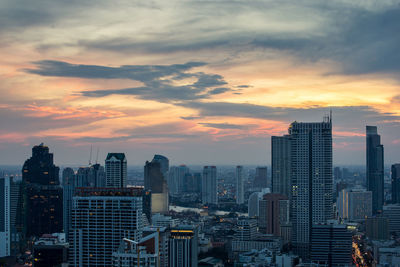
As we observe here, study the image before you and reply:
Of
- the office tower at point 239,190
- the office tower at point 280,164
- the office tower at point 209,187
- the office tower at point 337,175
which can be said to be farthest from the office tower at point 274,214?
the office tower at point 337,175

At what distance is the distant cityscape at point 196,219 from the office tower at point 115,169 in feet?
0.27

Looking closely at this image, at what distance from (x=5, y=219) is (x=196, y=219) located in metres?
23.2

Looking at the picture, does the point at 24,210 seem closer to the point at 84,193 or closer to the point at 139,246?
the point at 84,193

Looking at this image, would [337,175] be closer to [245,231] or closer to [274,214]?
[274,214]

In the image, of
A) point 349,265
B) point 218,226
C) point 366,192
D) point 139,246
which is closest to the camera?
point 139,246

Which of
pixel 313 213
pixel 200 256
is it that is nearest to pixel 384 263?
pixel 313 213

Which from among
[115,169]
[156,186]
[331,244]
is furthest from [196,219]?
[331,244]

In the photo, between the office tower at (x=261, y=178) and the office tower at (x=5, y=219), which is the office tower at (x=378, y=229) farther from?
the office tower at (x=261, y=178)

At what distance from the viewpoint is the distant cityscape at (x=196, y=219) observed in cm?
2400

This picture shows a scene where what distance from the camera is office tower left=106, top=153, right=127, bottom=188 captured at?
155ft

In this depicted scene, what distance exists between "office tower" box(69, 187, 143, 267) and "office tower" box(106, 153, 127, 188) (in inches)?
893

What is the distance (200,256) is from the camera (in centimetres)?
3878

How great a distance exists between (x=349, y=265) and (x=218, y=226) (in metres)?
24.1

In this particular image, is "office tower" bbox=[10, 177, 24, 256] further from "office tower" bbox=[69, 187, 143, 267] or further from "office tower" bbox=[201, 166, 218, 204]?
"office tower" bbox=[201, 166, 218, 204]
